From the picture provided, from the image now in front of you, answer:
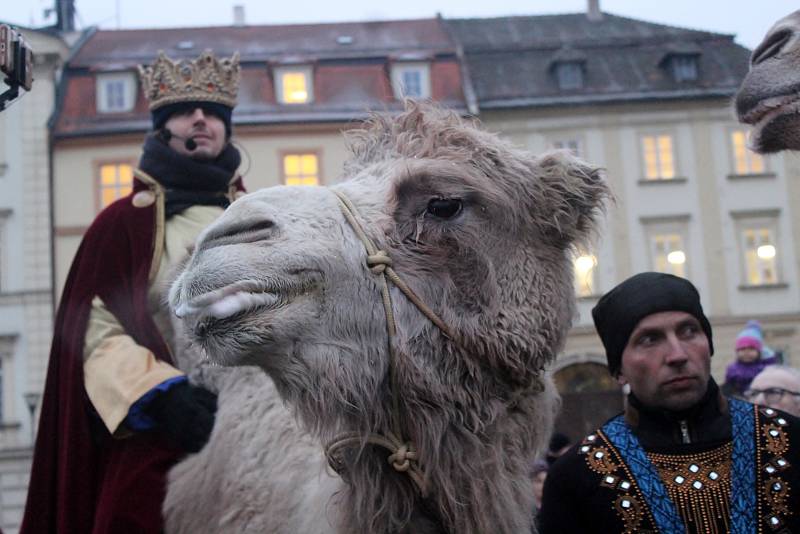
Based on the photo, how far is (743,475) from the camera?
2.91 metres

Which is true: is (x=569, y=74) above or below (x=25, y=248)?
above

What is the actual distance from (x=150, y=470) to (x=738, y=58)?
3046 centimetres

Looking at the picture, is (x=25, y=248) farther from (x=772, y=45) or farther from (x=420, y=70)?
(x=772, y=45)

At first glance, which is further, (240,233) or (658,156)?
(658,156)

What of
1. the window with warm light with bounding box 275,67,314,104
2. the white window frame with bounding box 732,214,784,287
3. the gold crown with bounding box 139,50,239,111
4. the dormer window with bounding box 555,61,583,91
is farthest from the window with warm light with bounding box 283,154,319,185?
the gold crown with bounding box 139,50,239,111

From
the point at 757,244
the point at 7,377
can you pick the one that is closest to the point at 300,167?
the point at 7,377

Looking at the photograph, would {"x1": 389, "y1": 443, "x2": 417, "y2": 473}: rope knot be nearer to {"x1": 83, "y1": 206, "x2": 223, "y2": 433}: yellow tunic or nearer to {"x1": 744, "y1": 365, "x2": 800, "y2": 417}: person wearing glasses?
{"x1": 83, "y1": 206, "x2": 223, "y2": 433}: yellow tunic

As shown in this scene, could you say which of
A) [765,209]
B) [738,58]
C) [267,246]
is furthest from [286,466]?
[738,58]

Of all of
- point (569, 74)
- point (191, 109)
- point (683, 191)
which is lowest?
point (191, 109)

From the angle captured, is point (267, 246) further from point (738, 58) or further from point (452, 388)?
point (738, 58)

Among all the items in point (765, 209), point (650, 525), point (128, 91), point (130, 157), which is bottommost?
point (650, 525)

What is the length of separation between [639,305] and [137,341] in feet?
6.72

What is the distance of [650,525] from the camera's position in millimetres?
2939

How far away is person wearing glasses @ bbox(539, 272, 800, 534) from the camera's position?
290cm
